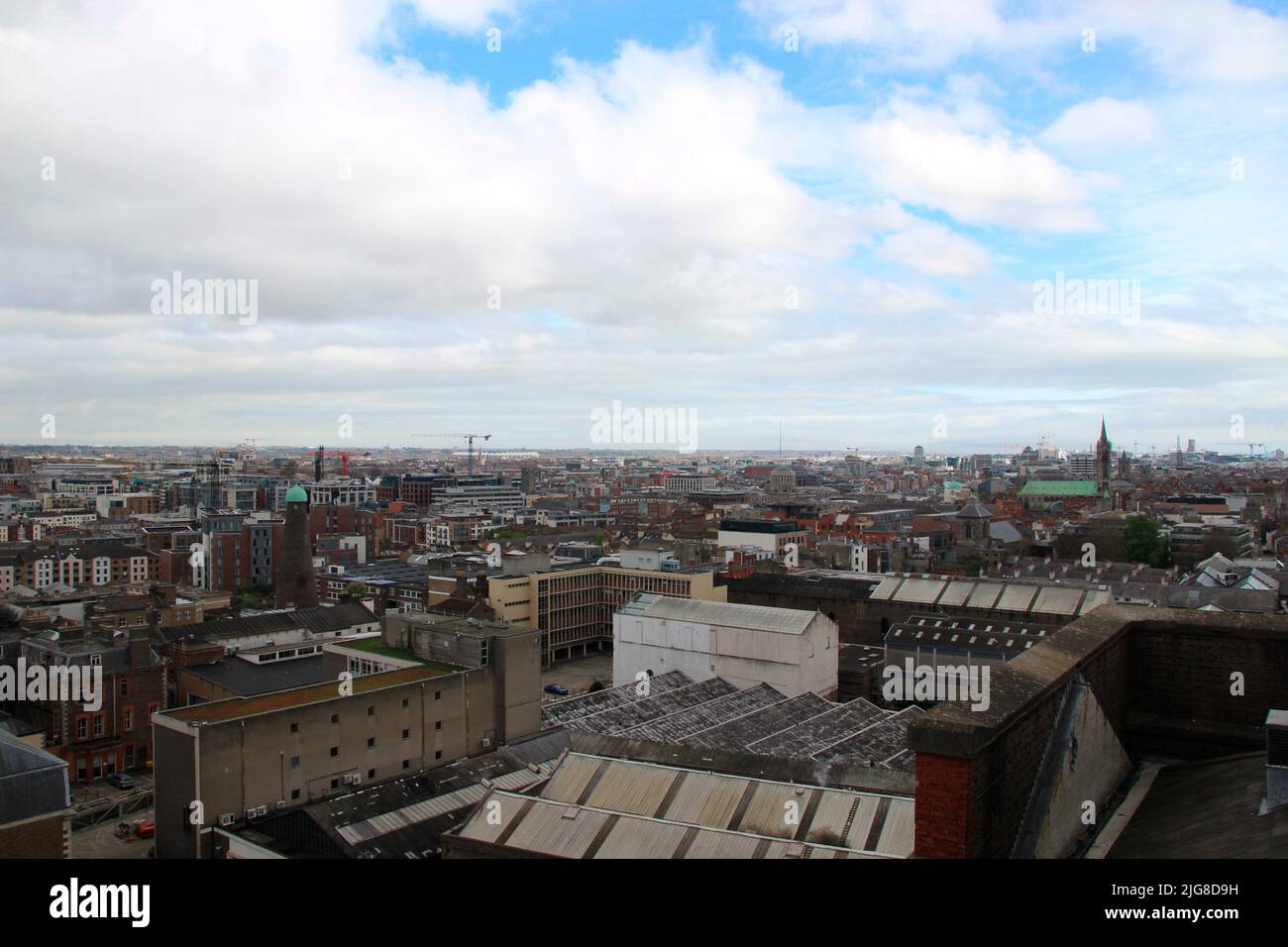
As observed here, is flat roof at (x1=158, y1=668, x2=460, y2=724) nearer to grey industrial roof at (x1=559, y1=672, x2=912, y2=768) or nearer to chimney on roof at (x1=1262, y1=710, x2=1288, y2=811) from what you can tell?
grey industrial roof at (x1=559, y1=672, x2=912, y2=768)

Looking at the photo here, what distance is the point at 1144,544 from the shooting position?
235ft

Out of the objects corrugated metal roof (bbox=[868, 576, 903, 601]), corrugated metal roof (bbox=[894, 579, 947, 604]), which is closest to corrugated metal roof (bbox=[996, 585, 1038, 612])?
corrugated metal roof (bbox=[894, 579, 947, 604])

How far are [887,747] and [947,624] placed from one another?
54.5 ft

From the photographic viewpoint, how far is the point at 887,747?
80.8 ft

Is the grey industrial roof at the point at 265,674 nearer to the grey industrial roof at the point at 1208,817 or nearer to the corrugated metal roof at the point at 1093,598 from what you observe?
the grey industrial roof at the point at 1208,817

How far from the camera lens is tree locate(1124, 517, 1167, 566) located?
232ft

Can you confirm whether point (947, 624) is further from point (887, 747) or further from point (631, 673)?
point (887, 747)

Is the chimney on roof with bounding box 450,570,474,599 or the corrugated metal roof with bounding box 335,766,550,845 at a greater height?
the chimney on roof with bounding box 450,570,474,599

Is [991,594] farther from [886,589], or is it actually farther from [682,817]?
[682,817]

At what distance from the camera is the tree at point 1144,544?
232 feet

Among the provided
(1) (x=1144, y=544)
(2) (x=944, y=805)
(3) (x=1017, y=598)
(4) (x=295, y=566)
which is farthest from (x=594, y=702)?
(1) (x=1144, y=544)
